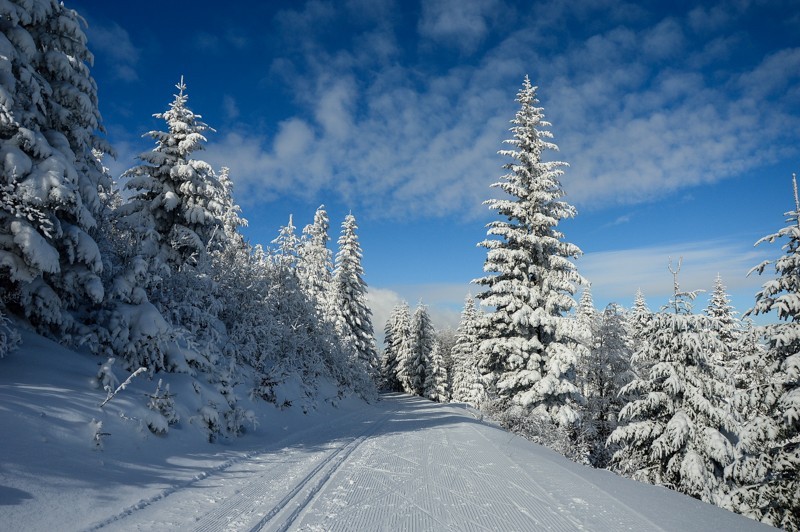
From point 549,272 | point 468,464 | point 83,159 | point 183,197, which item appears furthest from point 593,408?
point 83,159

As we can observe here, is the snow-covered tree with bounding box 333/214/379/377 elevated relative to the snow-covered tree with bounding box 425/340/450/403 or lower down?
elevated

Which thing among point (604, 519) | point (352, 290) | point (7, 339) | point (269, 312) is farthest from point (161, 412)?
point (352, 290)

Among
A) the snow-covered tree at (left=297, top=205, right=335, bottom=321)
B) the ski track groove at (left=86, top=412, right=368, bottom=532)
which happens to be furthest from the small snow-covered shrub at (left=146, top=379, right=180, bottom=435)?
the snow-covered tree at (left=297, top=205, right=335, bottom=321)

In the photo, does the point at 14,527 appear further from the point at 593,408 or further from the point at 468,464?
the point at 593,408

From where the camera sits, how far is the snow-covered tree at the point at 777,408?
897 cm

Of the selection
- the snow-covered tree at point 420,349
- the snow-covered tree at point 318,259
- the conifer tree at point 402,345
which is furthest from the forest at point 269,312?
the conifer tree at point 402,345

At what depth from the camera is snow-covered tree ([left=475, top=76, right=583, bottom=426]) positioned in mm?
15562

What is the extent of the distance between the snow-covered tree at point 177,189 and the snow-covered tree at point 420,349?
1494 inches

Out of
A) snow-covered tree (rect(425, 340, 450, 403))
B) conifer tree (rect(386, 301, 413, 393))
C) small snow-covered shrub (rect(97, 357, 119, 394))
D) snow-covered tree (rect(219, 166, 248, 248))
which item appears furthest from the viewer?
conifer tree (rect(386, 301, 413, 393))

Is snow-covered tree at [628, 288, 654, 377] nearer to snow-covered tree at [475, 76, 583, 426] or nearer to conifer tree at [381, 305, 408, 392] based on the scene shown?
snow-covered tree at [475, 76, 583, 426]

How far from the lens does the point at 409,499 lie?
5.45 m

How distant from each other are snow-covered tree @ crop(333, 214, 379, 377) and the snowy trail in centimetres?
2864

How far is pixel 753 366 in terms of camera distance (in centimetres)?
1038

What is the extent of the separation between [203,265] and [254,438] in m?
7.22
